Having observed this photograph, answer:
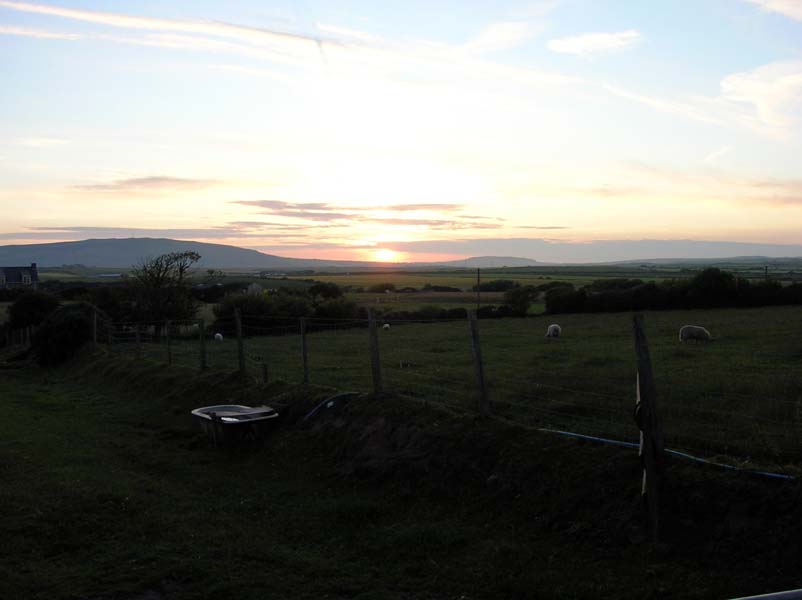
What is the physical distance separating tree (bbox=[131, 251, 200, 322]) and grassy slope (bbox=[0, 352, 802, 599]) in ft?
110

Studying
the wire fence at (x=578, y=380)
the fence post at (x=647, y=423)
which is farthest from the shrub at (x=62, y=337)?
the fence post at (x=647, y=423)

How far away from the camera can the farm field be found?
848cm

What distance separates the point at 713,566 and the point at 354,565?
315 cm

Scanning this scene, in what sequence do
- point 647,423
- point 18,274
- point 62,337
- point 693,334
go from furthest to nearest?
point 18,274 → point 62,337 → point 693,334 → point 647,423

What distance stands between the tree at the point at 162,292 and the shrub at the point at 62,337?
13.2 metres

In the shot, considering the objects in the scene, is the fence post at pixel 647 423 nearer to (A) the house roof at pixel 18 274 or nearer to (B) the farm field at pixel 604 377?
(B) the farm field at pixel 604 377

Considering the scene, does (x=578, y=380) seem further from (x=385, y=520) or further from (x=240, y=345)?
(x=240, y=345)

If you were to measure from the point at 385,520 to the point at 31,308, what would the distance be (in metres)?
40.6

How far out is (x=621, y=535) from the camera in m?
6.48

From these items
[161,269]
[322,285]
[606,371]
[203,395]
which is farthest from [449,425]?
[322,285]

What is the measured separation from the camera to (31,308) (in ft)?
139

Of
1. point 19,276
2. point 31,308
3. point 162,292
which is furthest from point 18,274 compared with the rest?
point 162,292

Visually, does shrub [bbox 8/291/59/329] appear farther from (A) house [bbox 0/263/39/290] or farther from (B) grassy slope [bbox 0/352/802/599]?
(A) house [bbox 0/263/39/290]

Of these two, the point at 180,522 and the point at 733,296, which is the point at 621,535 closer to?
the point at 180,522
